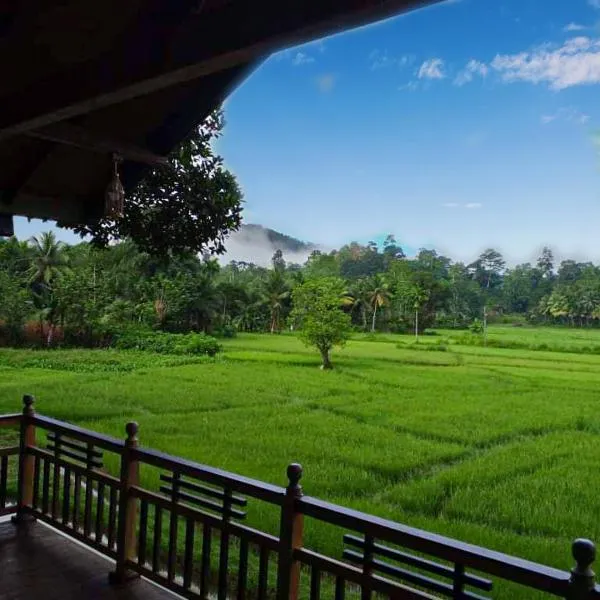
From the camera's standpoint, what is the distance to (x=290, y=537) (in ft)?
5.32

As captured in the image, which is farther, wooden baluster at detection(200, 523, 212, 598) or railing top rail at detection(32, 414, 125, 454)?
railing top rail at detection(32, 414, 125, 454)

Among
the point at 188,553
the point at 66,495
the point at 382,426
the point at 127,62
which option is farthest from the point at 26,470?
the point at 382,426

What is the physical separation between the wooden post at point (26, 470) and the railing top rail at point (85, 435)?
0.09m

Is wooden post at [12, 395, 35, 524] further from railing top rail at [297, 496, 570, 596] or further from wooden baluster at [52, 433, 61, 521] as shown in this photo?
railing top rail at [297, 496, 570, 596]

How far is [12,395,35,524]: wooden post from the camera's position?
2.66m

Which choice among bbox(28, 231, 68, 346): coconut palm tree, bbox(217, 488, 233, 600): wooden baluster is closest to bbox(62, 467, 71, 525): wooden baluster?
bbox(217, 488, 233, 600): wooden baluster

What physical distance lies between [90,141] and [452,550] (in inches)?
63.2

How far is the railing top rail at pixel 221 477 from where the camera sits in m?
1.69

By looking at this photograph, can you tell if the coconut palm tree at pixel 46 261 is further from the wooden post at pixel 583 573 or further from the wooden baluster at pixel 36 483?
the wooden post at pixel 583 573

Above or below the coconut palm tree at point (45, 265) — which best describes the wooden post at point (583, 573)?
below

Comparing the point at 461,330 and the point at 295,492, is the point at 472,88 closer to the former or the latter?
the point at 461,330

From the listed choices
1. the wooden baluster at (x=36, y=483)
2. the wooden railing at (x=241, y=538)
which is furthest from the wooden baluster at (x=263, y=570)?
the wooden baluster at (x=36, y=483)

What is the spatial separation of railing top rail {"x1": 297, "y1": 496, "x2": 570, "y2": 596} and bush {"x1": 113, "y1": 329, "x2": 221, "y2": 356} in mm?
16790

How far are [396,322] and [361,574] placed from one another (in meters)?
28.0
